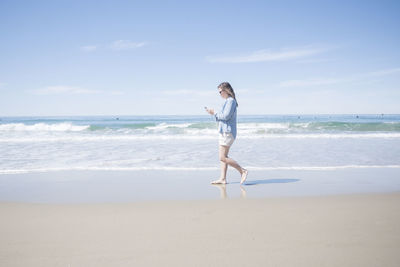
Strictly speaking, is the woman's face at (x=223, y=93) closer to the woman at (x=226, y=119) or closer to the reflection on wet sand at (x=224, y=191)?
the woman at (x=226, y=119)

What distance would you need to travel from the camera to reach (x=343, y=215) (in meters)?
3.30

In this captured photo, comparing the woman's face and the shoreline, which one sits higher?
the woman's face

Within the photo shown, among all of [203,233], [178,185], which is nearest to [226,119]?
[178,185]

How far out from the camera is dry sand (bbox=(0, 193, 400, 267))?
229 cm

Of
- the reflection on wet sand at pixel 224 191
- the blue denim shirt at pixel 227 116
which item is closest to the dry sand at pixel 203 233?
the reflection on wet sand at pixel 224 191

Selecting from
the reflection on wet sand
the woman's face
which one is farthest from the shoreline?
the woman's face

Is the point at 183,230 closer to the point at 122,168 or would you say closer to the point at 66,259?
the point at 66,259

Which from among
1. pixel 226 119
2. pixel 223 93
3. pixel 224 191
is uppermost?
pixel 223 93

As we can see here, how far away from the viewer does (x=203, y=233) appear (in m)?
A: 2.79

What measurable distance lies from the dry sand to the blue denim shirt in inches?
65.7

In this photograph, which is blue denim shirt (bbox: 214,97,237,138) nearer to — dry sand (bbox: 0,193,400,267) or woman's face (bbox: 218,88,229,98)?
woman's face (bbox: 218,88,229,98)

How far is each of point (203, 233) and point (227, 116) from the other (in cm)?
270

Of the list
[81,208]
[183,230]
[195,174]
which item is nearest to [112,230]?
[183,230]

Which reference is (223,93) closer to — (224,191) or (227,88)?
(227,88)
